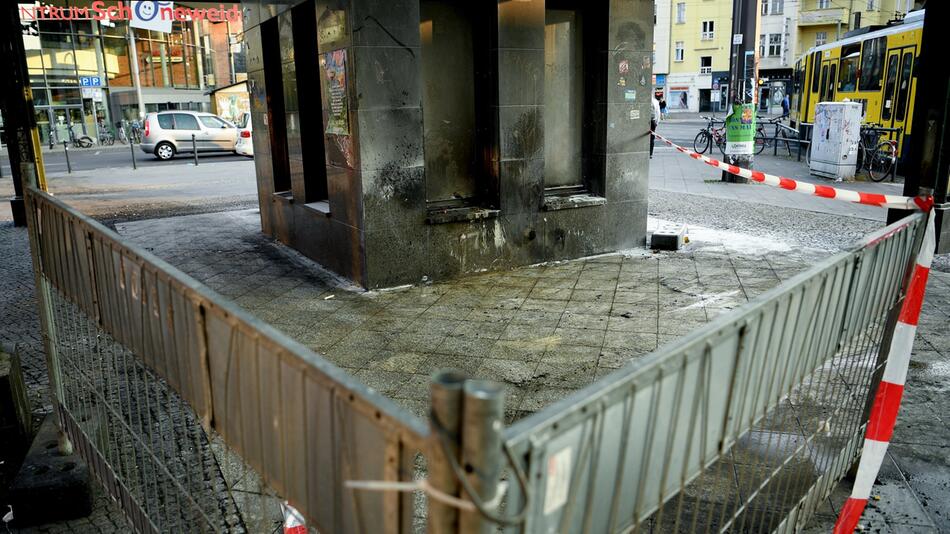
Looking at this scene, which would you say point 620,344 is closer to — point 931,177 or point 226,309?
point 931,177

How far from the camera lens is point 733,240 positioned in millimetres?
9398

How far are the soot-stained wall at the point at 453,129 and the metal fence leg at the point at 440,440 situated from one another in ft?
20.5

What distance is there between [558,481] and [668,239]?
314 inches

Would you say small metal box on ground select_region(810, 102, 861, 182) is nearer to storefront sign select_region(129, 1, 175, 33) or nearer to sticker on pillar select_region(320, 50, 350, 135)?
sticker on pillar select_region(320, 50, 350, 135)

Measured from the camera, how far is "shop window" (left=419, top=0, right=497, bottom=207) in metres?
7.73

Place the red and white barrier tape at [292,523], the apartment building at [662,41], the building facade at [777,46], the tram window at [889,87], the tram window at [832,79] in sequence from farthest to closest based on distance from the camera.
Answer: the apartment building at [662,41] → the building facade at [777,46] → the tram window at [832,79] → the tram window at [889,87] → the red and white barrier tape at [292,523]

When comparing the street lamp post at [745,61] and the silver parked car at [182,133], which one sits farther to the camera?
the silver parked car at [182,133]

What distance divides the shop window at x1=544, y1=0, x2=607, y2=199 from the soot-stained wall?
0.02 m

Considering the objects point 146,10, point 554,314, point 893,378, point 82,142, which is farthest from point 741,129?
point 82,142

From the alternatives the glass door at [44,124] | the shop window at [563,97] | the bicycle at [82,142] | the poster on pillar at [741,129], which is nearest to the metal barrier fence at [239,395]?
the shop window at [563,97]

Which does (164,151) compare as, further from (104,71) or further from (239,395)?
(239,395)

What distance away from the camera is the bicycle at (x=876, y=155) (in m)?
14.9

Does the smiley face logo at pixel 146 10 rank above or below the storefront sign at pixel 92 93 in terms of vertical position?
above

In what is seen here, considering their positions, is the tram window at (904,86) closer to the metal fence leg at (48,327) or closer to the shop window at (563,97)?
the shop window at (563,97)
